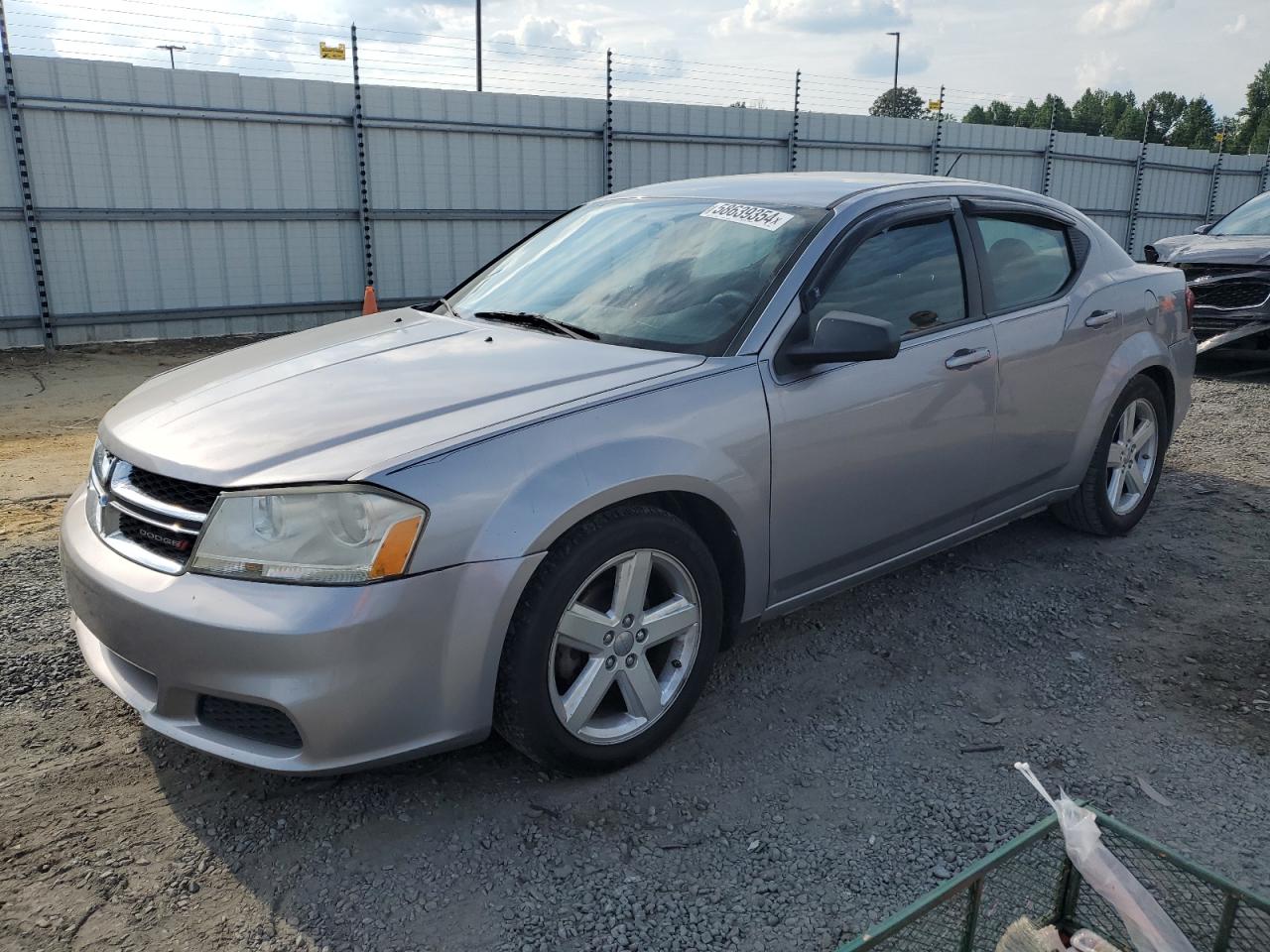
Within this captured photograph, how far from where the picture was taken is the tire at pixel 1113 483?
15.4 ft

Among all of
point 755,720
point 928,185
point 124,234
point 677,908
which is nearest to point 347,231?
point 124,234

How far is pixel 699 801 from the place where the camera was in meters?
2.83

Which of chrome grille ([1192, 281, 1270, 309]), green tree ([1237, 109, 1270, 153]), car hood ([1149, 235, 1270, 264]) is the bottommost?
chrome grille ([1192, 281, 1270, 309])

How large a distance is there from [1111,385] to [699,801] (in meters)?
2.89

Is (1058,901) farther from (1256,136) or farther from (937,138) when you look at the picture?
(1256,136)

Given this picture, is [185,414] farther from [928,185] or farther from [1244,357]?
[1244,357]

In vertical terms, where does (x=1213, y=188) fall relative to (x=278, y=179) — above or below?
below

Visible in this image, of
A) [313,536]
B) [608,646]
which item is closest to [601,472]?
[608,646]

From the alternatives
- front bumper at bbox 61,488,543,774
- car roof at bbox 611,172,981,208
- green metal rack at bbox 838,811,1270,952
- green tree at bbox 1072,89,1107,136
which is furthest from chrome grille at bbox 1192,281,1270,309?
green tree at bbox 1072,89,1107,136

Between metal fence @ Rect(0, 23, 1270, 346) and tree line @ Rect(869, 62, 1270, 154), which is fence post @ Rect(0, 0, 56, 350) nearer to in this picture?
metal fence @ Rect(0, 23, 1270, 346)

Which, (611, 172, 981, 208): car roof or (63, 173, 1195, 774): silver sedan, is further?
(611, 172, 981, 208): car roof

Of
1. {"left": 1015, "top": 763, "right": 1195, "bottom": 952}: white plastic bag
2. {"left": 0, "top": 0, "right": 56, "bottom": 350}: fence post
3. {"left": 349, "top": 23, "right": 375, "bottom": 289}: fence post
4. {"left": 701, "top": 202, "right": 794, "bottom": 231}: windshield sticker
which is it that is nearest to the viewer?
{"left": 1015, "top": 763, "right": 1195, "bottom": 952}: white plastic bag

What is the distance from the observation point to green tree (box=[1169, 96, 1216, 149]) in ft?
240

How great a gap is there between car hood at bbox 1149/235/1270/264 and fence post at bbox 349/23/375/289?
27.6 ft
